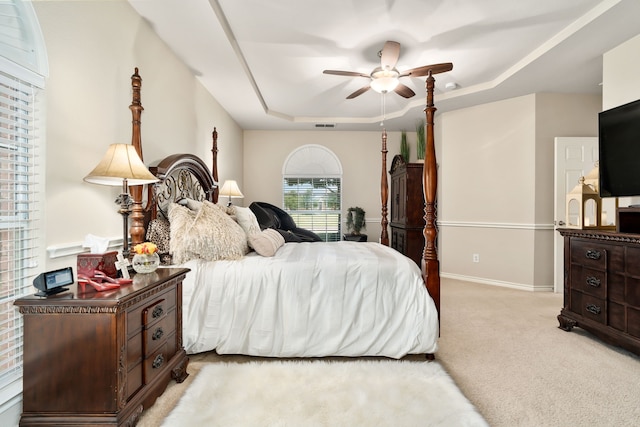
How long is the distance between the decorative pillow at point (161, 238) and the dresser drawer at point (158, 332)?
501 millimetres

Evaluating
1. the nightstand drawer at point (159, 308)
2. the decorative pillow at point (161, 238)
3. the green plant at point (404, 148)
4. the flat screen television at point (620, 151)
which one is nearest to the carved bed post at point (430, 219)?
the flat screen television at point (620, 151)

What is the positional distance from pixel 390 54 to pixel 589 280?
255 centimetres

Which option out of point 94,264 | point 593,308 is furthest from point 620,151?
point 94,264

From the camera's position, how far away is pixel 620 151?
2584 millimetres

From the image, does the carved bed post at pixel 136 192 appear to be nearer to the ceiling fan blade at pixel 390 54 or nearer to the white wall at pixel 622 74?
the ceiling fan blade at pixel 390 54

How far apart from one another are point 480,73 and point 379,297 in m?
3.11

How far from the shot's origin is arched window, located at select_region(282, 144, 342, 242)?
6.21 m

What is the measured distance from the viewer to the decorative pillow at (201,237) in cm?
223

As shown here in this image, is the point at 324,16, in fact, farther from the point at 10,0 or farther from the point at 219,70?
the point at 10,0

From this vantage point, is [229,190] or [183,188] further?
[229,190]

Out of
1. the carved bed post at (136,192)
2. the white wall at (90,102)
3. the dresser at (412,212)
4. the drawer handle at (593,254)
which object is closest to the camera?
the white wall at (90,102)

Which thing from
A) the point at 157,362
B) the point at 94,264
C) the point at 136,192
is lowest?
the point at 157,362

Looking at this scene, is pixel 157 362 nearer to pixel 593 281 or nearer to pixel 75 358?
pixel 75 358

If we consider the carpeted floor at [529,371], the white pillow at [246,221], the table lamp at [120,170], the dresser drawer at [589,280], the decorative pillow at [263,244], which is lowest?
the carpeted floor at [529,371]
